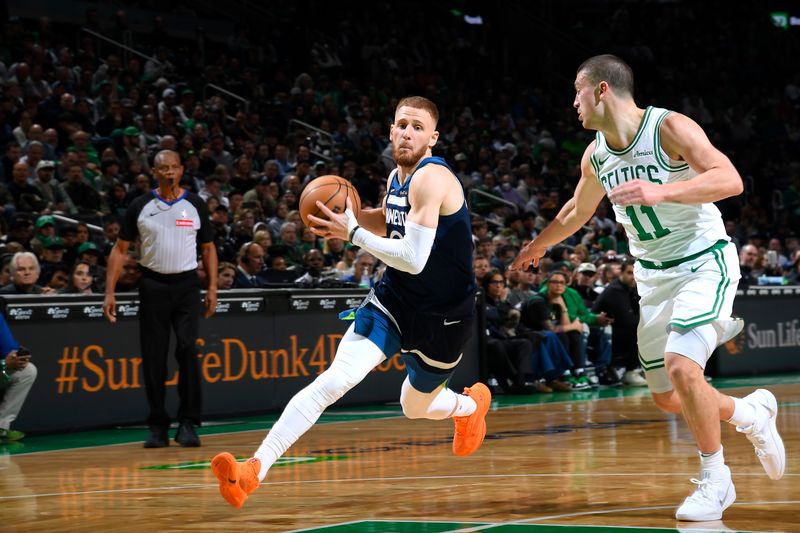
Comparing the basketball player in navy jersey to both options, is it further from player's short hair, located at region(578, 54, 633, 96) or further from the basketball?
player's short hair, located at region(578, 54, 633, 96)

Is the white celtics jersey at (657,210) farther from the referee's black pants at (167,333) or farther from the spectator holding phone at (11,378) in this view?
the spectator holding phone at (11,378)

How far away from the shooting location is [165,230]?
1004 centimetres

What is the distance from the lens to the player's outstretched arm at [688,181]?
5.52 metres

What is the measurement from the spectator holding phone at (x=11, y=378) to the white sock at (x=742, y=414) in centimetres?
651

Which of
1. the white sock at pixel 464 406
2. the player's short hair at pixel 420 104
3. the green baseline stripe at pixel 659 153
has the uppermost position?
the player's short hair at pixel 420 104

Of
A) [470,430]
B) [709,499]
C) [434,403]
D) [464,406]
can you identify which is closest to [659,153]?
[709,499]

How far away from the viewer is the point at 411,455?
8.95 m

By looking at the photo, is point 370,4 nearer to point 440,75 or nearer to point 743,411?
point 440,75

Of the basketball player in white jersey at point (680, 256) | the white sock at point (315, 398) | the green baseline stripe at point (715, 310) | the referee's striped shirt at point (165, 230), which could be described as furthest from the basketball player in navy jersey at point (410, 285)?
the referee's striped shirt at point (165, 230)

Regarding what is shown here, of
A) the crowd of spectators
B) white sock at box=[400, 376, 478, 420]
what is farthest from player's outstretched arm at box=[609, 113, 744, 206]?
the crowd of spectators

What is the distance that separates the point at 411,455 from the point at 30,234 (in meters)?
5.76

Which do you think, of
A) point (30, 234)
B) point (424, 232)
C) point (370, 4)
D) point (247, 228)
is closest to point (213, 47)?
point (370, 4)

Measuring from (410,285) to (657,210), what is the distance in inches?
54.6

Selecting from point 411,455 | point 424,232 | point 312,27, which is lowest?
point 411,455
